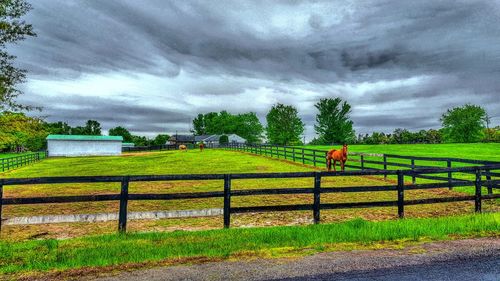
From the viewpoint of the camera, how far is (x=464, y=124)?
351ft

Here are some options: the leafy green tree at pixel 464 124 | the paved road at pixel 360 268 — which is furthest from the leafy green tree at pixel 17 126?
the leafy green tree at pixel 464 124

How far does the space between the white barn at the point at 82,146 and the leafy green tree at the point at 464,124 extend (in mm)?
99114

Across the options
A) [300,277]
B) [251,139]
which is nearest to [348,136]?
[251,139]

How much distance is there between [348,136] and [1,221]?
95265 millimetres

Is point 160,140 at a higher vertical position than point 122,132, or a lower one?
lower

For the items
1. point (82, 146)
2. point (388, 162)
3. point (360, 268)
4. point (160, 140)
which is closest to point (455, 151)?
point (388, 162)

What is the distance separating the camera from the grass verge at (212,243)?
596cm

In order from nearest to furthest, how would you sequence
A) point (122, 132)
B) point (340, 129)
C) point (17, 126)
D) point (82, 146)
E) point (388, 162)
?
point (17, 126) → point (388, 162) → point (82, 146) → point (340, 129) → point (122, 132)

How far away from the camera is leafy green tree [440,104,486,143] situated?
10644 centimetres

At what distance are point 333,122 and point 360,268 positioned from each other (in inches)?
3720

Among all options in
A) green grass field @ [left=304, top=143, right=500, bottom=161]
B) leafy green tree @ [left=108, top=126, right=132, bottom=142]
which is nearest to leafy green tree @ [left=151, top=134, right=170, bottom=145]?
leafy green tree @ [left=108, top=126, right=132, bottom=142]

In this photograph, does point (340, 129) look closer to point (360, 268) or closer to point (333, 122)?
point (333, 122)

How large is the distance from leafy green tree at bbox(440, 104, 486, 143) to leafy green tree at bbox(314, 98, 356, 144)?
38.2 m

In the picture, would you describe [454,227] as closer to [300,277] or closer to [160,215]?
[300,277]
